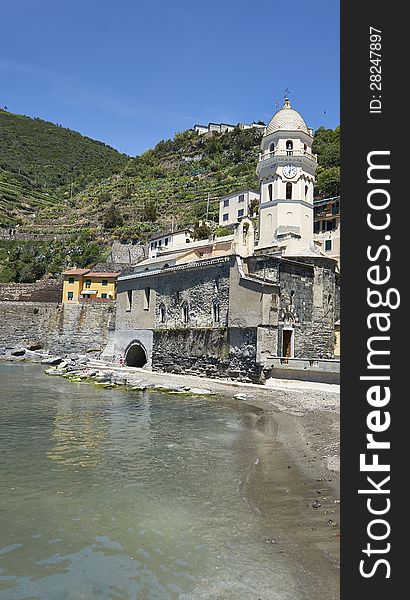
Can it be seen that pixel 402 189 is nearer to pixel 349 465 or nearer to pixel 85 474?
pixel 349 465

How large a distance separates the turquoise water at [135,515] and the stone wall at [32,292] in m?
38.8

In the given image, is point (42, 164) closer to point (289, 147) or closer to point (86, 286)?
point (86, 286)

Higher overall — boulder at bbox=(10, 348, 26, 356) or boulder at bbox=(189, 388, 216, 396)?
boulder at bbox=(10, 348, 26, 356)

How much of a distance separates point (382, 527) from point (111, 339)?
38096 millimetres

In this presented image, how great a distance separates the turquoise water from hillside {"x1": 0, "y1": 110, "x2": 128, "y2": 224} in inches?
3169

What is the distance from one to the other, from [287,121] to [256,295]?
46.9 ft

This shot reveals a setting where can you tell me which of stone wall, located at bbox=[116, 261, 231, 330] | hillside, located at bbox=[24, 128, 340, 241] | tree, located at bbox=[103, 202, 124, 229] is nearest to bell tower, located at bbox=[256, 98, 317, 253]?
stone wall, located at bbox=[116, 261, 231, 330]

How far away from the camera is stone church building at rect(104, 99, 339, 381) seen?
92.5 feet

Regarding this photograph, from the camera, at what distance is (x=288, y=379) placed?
26359mm

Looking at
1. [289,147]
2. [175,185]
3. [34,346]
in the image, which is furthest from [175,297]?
[175,185]

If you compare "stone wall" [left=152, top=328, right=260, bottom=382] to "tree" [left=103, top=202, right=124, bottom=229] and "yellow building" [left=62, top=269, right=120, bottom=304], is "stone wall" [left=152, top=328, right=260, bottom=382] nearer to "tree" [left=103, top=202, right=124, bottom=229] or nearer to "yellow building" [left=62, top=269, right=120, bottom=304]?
"yellow building" [left=62, top=269, right=120, bottom=304]

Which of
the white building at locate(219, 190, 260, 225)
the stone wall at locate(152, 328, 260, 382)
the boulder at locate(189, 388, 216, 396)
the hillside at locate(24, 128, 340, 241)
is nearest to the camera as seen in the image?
the boulder at locate(189, 388, 216, 396)

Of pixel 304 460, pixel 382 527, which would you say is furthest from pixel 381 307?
pixel 304 460

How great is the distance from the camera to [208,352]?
30953mm
